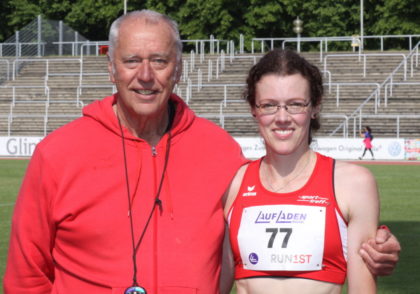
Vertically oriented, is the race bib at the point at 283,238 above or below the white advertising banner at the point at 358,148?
above

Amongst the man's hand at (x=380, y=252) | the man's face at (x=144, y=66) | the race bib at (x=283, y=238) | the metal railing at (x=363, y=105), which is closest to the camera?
the man's hand at (x=380, y=252)

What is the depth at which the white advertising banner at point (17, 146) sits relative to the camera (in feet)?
123

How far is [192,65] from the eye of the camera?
4650 centimetres

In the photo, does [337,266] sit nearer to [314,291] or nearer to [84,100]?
[314,291]

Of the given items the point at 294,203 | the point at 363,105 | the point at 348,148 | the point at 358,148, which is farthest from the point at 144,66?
the point at 363,105

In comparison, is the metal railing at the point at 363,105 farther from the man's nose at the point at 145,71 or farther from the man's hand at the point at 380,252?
the man's nose at the point at 145,71

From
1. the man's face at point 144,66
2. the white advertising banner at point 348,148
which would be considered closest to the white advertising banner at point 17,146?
the white advertising banner at point 348,148

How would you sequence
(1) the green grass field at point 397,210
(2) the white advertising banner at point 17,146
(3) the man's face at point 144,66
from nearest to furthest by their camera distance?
1. (3) the man's face at point 144,66
2. (1) the green grass field at point 397,210
3. (2) the white advertising banner at point 17,146

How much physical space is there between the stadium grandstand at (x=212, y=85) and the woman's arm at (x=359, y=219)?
31765 millimetres

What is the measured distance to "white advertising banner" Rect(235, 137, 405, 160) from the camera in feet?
113

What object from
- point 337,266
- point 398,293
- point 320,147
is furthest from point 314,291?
point 320,147

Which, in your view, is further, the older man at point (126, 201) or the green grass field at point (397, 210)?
the green grass field at point (397, 210)

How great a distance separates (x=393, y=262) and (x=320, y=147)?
30.2m

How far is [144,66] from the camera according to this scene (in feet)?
13.5
